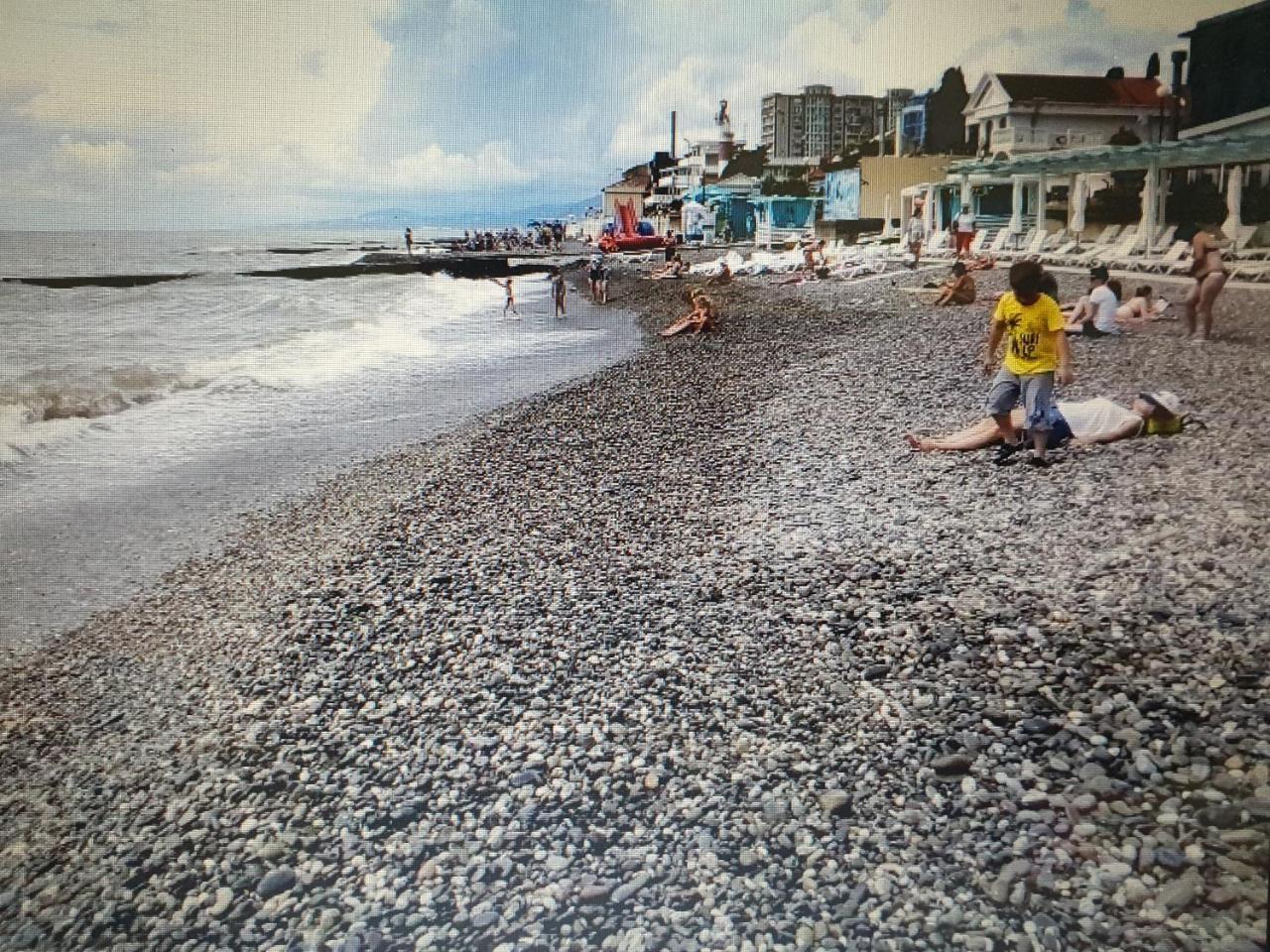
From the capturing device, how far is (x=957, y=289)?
367cm

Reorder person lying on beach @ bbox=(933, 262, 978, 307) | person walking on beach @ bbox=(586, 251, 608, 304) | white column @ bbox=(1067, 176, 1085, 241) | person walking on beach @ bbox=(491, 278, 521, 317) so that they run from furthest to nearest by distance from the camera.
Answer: person walking on beach @ bbox=(491, 278, 521, 317) → person walking on beach @ bbox=(586, 251, 608, 304) → person lying on beach @ bbox=(933, 262, 978, 307) → white column @ bbox=(1067, 176, 1085, 241)

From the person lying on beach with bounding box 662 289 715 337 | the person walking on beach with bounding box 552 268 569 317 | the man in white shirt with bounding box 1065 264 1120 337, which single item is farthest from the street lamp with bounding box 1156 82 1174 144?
the person walking on beach with bounding box 552 268 569 317

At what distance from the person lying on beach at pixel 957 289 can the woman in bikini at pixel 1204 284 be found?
771 mm

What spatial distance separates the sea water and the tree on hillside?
2859 millimetres

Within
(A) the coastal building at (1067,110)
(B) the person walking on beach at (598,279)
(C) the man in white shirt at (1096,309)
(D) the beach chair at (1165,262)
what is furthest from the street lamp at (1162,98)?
(B) the person walking on beach at (598,279)

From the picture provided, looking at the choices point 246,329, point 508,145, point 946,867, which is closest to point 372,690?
point 946,867

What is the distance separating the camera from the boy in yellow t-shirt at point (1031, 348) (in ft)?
10.2

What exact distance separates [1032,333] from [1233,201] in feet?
2.31

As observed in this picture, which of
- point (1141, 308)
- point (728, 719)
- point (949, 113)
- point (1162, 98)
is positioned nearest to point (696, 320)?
point (949, 113)

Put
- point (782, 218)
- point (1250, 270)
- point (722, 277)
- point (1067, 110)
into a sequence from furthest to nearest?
point (722, 277) < point (782, 218) < point (1067, 110) < point (1250, 270)

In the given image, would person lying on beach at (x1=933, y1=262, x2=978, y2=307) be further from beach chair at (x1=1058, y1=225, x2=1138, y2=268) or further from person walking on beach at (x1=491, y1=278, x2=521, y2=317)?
person walking on beach at (x1=491, y1=278, x2=521, y2=317)

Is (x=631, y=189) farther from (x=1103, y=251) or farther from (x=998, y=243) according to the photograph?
(x=1103, y=251)

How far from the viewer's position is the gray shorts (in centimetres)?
311

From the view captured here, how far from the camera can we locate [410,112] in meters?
3.85
